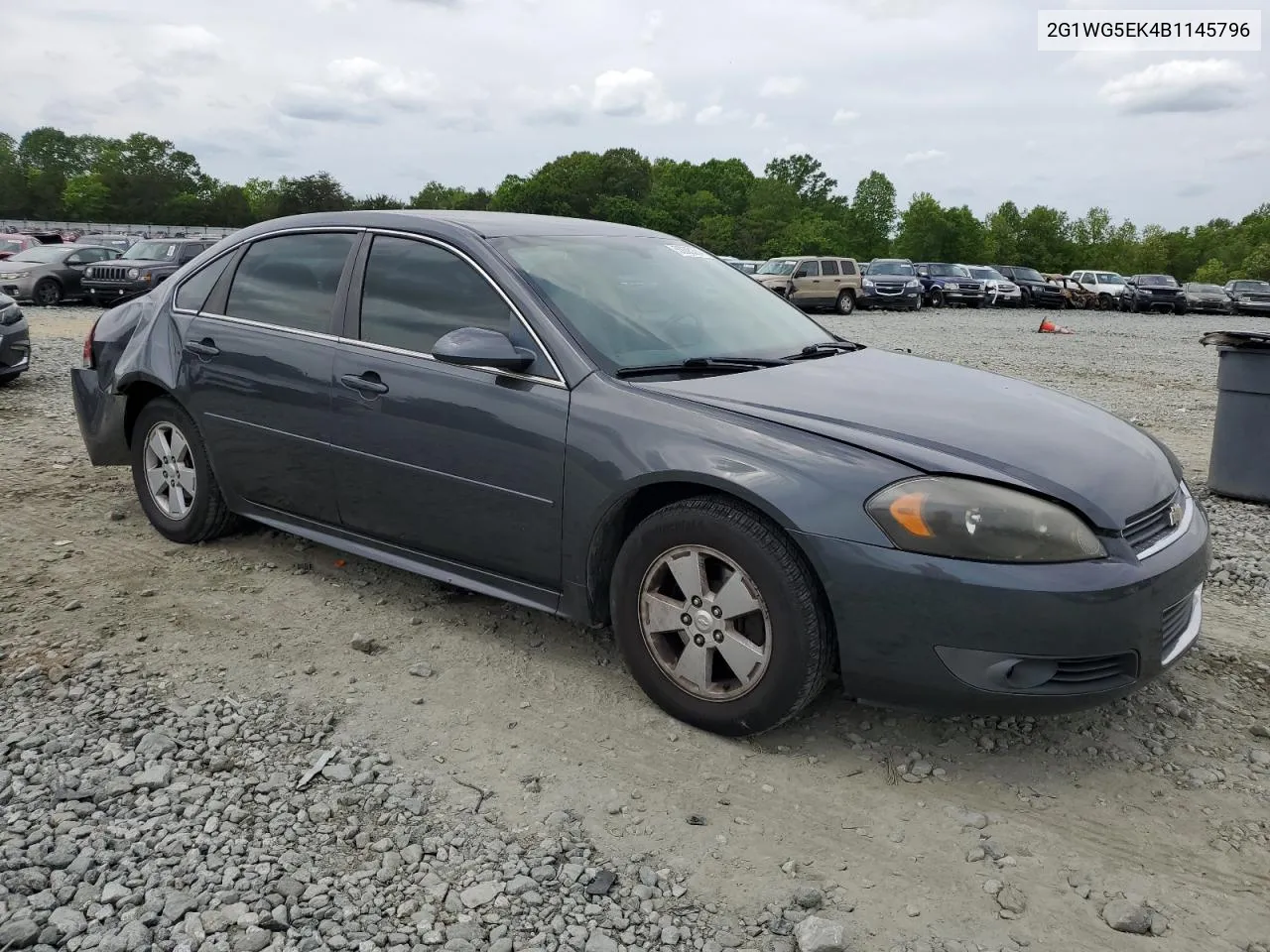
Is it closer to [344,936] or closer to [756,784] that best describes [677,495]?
[756,784]

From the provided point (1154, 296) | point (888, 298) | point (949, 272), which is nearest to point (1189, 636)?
point (888, 298)

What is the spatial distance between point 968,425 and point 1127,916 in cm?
148

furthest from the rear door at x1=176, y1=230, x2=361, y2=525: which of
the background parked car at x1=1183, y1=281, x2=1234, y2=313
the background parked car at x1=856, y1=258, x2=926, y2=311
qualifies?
the background parked car at x1=1183, y1=281, x2=1234, y2=313

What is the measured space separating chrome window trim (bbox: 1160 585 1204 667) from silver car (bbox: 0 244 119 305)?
24096mm

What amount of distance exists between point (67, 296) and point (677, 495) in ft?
77.5

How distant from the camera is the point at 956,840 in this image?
2812mm

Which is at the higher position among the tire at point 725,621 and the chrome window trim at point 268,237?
the chrome window trim at point 268,237

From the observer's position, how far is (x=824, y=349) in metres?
4.29

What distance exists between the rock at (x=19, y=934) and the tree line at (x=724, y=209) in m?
75.4

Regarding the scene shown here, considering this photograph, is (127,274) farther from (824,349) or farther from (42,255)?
(824,349)

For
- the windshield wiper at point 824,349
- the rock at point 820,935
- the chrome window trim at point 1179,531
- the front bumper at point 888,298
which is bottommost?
the rock at point 820,935

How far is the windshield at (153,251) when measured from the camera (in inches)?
896

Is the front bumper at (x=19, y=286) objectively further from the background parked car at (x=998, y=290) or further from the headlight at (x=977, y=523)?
the background parked car at (x=998, y=290)

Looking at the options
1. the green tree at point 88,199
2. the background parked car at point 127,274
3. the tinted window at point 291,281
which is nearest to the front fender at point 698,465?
the tinted window at point 291,281
